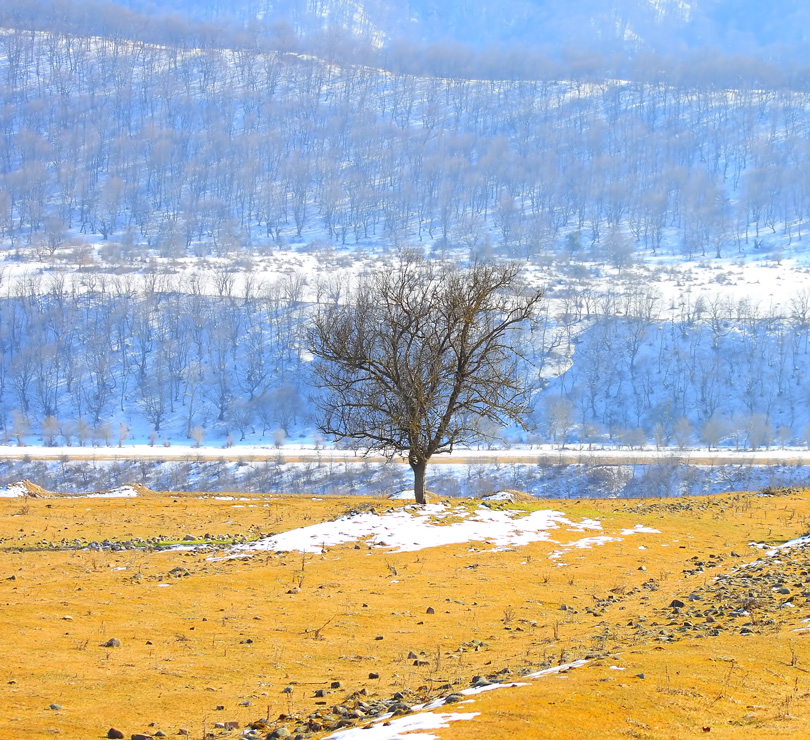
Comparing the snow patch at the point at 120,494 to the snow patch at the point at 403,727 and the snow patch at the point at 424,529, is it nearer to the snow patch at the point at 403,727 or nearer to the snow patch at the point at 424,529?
the snow patch at the point at 424,529

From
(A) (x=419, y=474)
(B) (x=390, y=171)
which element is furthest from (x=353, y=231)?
(A) (x=419, y=474)

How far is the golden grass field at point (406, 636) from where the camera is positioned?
7012 mm

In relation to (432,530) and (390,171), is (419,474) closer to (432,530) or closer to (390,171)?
(432,530)

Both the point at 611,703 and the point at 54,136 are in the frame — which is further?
the point at 54,136

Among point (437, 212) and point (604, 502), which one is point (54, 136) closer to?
point (437, 212)

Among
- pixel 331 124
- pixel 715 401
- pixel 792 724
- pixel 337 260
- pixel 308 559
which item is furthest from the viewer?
pixel 331 124

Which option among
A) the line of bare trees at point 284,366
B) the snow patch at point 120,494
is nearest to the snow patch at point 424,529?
the snow patch at point 120,494

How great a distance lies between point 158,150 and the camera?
562 ft

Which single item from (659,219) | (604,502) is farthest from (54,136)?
(604,502)

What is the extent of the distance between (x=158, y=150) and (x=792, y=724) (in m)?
180

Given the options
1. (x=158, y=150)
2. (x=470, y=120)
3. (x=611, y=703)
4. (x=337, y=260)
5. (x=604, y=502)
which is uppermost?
(x=470, y=120)

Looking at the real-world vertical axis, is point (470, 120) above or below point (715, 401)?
above

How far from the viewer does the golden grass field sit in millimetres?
7012

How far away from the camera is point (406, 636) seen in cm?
1080
